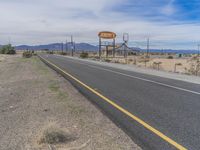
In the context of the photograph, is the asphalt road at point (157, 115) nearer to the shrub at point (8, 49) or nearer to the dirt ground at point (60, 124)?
the dirt ground at point (60, 124)

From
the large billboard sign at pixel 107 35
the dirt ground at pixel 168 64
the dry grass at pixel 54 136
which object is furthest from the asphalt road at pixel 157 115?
the large billboard sign at pixel 107 35

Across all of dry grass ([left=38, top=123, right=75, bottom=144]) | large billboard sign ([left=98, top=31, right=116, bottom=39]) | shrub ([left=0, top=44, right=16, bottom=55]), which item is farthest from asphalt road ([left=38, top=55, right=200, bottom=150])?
shrub ([left=0, top=44, right=16, bottom=55])

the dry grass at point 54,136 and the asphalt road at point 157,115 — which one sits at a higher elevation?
the dry grass at point 54,136

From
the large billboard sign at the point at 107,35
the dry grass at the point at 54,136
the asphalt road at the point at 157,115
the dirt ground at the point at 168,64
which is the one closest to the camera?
the dry grass at the point at 54,136

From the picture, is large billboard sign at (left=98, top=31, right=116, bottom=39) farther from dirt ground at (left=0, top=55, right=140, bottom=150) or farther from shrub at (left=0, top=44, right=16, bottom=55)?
dirt ground at (left=0, top=55, right=140, bottom=150)

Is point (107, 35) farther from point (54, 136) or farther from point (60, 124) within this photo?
point (54, 136)

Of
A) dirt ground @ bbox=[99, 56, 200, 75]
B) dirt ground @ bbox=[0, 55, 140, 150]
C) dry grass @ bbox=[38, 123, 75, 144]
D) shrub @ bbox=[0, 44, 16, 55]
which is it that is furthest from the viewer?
shrub @ bbox=[0, 44, 16, 55]

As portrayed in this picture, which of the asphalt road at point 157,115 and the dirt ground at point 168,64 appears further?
the dirt ground at point 168,64

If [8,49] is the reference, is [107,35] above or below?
above

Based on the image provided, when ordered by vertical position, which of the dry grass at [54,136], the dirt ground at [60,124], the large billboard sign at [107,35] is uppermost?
the large billboard sign at [107,35]

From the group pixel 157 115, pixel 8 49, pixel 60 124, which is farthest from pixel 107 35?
pixel 60 124

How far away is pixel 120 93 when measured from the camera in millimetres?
12484

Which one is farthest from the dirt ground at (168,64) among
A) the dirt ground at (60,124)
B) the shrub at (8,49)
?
the shrub at (8,49)

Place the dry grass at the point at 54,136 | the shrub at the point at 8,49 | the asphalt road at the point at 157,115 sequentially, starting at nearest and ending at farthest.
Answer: the dry grass at the point at 54,136, the asphalt road at the point at 157,115, the shrub at the point at 8,49
